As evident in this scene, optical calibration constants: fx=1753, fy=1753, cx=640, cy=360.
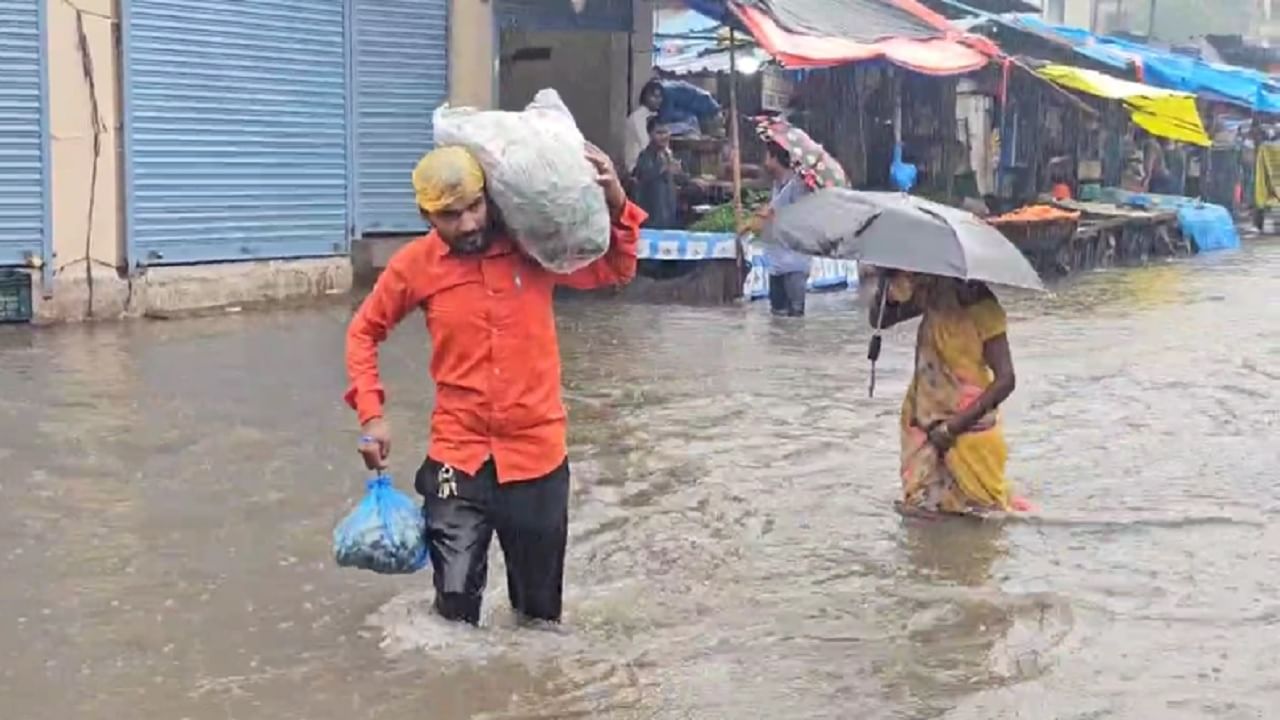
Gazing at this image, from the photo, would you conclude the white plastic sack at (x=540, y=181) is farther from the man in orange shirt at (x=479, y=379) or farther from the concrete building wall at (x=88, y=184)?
the concrete building wall at (x=88, y=184)

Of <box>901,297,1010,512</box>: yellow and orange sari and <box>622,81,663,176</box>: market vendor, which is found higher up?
<box>622,81,663,176</box>: market vendor

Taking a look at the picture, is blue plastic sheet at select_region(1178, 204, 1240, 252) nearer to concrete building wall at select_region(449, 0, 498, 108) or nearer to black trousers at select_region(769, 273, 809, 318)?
black trousers at select_region(769, 273, 809, 318)

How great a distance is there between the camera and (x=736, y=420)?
29.1ft

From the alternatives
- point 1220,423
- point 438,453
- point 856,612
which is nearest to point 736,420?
point 1220,423

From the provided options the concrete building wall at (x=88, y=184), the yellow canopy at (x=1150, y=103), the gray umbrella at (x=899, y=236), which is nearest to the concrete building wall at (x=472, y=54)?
the concrete building wall at (x=88, y=184)

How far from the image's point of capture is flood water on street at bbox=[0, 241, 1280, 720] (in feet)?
15.5

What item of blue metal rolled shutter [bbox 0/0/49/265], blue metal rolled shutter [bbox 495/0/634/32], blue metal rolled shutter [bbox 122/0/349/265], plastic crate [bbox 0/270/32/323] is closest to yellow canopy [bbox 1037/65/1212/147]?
blue metal rolled shutter [bbox 495/0/634/32]

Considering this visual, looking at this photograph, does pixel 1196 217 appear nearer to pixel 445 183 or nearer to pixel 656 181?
pixel 656 181

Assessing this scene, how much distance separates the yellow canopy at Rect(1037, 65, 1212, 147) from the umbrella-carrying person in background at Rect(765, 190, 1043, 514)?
15.2 metres

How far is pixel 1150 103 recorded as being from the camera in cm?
2166

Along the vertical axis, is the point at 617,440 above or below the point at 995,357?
below

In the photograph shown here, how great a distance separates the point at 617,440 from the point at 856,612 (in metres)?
2.86

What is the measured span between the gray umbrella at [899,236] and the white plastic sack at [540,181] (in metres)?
2.04

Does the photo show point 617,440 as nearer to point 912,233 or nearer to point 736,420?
point 736,420
